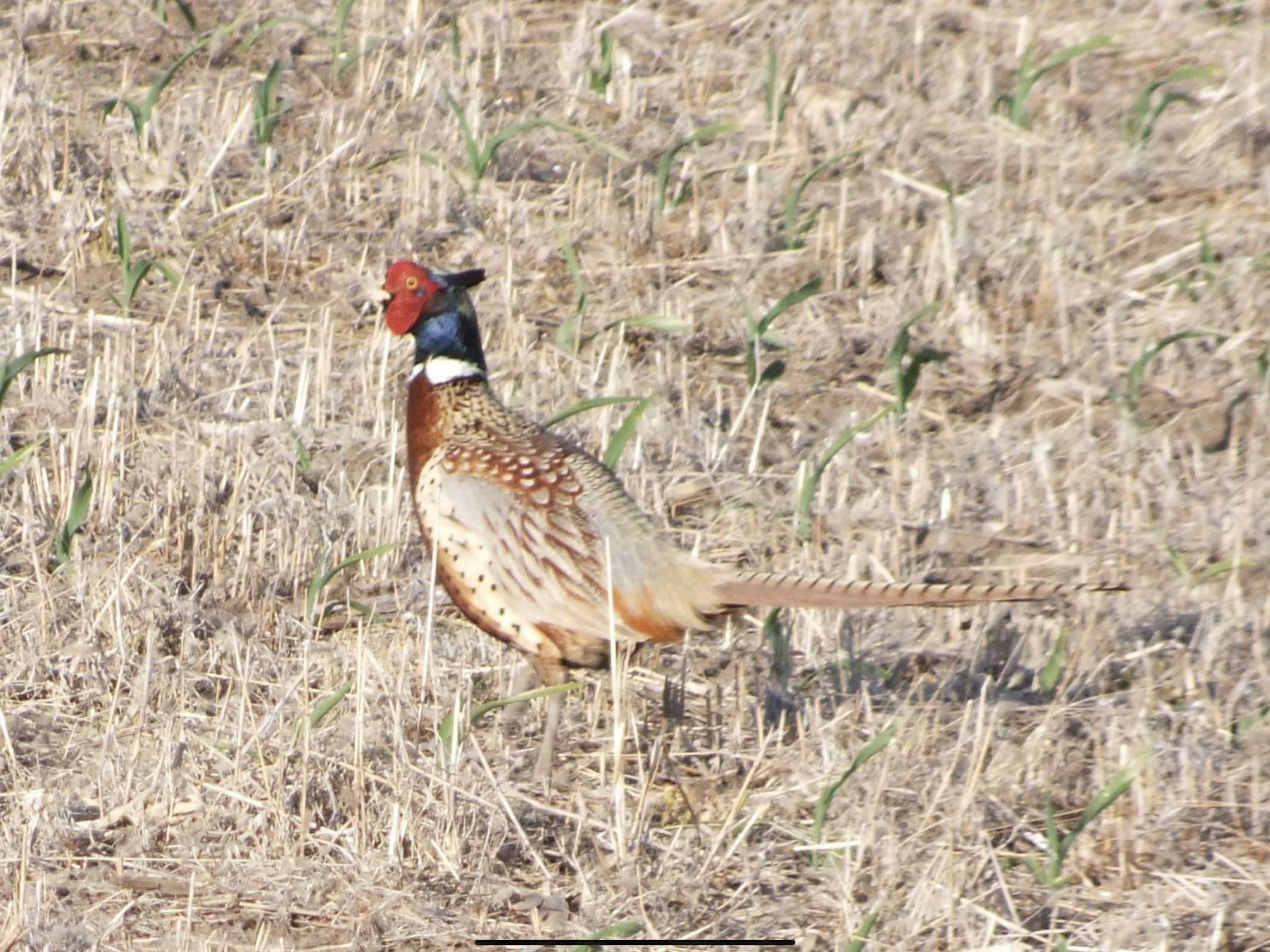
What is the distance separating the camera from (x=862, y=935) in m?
4.07

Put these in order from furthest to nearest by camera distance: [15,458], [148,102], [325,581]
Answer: [148,102], [15,458], [325,581]

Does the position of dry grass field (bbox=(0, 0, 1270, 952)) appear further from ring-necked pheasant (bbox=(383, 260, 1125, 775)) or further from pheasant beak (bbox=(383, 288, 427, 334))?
pheasant beak (bbox=(383, 288, 427, 334))

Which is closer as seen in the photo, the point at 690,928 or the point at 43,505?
the point at 690,928

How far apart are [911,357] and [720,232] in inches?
44.2

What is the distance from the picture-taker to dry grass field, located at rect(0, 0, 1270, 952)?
174 inches

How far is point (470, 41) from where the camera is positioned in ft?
29.9

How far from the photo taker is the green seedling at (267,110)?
7723mm

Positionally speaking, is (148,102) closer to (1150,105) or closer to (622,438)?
(622,438)

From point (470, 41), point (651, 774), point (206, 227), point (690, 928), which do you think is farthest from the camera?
point (470, 41)

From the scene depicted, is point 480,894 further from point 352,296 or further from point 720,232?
point 720,232

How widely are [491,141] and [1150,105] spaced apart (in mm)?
3241

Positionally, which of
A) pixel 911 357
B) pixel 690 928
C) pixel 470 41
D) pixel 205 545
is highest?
pixel 470 41

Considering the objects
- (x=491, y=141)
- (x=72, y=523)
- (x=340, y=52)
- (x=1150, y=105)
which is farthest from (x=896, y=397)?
(x=340, y=52)

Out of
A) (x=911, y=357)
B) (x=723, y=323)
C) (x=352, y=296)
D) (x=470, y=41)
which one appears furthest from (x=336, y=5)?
(x=911, y=357)
